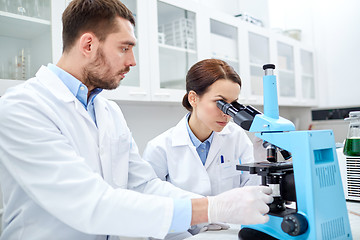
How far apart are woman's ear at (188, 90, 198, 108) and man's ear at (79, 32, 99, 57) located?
65 cm

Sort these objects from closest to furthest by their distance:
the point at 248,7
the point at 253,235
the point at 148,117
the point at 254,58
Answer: the point at 253,235
the point at 148,117
the point at 254,58
the point at 248,7

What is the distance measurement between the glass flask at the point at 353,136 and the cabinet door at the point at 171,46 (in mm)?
1113

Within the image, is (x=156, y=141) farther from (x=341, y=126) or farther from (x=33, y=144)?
(x=341, y=126)

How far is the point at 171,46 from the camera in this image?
2186mm

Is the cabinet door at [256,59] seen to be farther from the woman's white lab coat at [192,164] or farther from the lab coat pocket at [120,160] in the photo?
the lab coat pocket at [120,160]

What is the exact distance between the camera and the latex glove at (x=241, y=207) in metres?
0.89

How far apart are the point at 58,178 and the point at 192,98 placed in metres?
0.96

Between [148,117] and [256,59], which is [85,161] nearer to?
[148,117]

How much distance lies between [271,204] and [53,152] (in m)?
Answer: 0.68

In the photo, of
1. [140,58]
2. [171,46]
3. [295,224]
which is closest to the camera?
[295,224]

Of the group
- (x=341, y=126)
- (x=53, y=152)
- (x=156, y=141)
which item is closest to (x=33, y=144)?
(x=53, y=152)

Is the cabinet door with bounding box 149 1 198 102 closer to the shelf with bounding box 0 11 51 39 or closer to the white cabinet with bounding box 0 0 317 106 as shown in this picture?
the white cabinet with bounding box 0 0 317 106

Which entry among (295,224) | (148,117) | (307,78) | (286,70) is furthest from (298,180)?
(307,78)

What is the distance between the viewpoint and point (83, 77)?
115 centimetres
